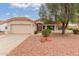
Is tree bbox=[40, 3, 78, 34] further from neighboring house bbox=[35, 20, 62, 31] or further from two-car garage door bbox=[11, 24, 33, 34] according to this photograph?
two-car garage door bbox=[11, 24, 33, 34]

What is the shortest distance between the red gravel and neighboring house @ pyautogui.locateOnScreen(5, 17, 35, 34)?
0.66 feet

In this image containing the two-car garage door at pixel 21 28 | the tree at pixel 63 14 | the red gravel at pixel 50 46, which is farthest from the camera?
the two-car garage door at pixel 21 28

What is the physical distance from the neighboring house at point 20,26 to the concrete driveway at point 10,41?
0.10m

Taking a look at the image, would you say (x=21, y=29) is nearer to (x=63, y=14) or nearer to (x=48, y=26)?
(x=48, y=26)

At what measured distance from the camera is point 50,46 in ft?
19.4

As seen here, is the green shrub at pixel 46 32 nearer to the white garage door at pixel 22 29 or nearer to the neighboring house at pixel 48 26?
the neighboring house at pixel 48 26

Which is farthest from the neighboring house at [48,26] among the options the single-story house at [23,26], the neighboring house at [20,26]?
the neighboring house at [20,26]

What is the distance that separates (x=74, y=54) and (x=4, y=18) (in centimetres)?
161

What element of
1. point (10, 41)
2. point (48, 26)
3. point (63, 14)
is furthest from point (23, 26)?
point (63, 14)

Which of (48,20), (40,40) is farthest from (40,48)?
(48,20)

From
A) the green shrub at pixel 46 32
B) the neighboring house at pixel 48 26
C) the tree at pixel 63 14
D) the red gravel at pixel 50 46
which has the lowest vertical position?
the red gravel at pixel 50 46

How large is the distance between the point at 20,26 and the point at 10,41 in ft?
1.30

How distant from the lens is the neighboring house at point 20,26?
5.97 m

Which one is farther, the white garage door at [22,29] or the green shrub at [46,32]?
the white garage door at [22,29]
